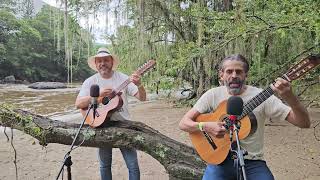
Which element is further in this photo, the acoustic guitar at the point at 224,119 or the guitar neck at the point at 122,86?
the guitar neck at the point at 122,86

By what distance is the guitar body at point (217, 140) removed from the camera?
2.71m

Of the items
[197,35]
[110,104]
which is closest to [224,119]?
[110,104]

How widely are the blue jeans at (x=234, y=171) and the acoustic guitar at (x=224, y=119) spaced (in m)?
0.04

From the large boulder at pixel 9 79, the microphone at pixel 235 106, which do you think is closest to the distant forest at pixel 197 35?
the microphone at pixel 235 106

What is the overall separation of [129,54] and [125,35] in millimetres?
742

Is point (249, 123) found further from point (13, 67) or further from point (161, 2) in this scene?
point (13, 67)

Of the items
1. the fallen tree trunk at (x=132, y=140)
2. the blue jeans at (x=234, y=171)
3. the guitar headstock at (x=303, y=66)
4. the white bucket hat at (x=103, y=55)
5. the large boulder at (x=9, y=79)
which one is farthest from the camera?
the large boulder at (x=9, y=79)

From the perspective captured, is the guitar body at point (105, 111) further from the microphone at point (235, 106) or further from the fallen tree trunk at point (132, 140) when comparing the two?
the microphone at point (235, 106)

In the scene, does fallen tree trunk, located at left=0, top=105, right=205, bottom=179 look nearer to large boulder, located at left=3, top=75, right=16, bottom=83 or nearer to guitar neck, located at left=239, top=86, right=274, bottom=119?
guitar neck, located at left=239, top=86, right=274, bottom=119

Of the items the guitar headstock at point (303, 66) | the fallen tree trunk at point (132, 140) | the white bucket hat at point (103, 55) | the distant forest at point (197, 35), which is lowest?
the fallen tree trunk at point (132, 140)

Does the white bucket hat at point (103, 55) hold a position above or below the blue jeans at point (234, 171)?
above

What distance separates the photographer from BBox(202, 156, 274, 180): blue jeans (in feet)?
8.45

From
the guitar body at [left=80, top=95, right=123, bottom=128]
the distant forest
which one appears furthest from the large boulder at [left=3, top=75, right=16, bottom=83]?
the guitar body at [left=80, top=95, right=123, bottom=128]

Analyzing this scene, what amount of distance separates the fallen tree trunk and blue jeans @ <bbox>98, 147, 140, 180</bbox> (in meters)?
0.09
